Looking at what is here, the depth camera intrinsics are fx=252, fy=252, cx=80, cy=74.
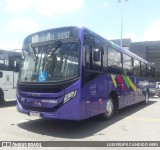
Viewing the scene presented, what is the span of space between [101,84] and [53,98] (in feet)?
7.15

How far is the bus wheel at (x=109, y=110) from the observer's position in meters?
9.65

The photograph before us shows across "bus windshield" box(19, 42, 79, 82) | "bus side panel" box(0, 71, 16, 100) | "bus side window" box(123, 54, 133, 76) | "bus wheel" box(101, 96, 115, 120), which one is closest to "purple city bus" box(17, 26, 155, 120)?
"bus windshield" box(19, 42, 79, 82)

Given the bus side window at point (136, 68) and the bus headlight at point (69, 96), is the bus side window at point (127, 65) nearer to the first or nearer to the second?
the bus side window at point (136, 68)

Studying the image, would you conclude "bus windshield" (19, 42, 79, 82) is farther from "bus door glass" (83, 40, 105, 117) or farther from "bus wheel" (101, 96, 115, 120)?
"bus wheel" (101, 96, 115, 120)

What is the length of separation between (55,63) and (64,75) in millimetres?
487

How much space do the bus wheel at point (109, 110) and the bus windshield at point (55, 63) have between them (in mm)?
2977

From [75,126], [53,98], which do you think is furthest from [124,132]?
[53,98]

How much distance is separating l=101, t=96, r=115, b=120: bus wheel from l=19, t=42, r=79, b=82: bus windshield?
9.77ft

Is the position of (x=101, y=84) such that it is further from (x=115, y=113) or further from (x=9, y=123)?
(x=9, y=123)

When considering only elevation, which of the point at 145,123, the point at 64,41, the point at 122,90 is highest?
the point at 64,41

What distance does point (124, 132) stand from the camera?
786 centimetres

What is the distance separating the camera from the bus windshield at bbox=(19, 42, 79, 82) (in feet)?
23.9

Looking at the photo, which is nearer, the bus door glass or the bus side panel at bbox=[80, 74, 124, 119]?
the bus side panel at bbox=[80, 74, 124, 119]

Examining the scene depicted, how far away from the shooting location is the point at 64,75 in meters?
7.23
